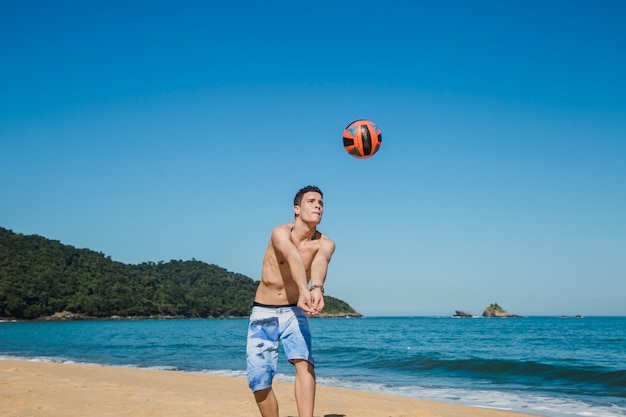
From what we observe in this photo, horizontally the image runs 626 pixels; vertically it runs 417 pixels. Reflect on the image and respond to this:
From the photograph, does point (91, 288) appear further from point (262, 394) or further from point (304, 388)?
point (304, 388)

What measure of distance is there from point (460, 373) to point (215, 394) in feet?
33.5

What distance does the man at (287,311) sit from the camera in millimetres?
4820

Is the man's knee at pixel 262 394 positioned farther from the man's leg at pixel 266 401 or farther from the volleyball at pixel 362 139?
the volleyball at pixel 362 139

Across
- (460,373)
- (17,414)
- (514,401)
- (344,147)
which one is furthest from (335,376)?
(344,147)

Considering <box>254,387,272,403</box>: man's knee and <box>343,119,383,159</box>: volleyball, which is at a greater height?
<box>343,119,383,159</box>: volleyball

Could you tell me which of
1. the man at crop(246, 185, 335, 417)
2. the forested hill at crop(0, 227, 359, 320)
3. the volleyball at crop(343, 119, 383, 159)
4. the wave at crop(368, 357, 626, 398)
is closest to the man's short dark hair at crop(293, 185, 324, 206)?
the man at crop(246, 185, 335, 417)

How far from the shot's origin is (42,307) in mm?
94125

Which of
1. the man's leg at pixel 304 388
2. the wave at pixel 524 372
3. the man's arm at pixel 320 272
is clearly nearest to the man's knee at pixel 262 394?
the man's leg at pixel 304 388

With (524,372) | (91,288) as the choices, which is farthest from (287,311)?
(91,288)

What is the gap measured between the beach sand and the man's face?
4007 mm

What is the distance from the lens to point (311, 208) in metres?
4.93

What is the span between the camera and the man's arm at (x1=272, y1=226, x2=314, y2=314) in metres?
4.26

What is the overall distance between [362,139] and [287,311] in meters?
2.24

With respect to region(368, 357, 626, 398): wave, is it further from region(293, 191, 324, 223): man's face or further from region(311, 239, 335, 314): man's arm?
region(293, 191, 324, 223): man's face
